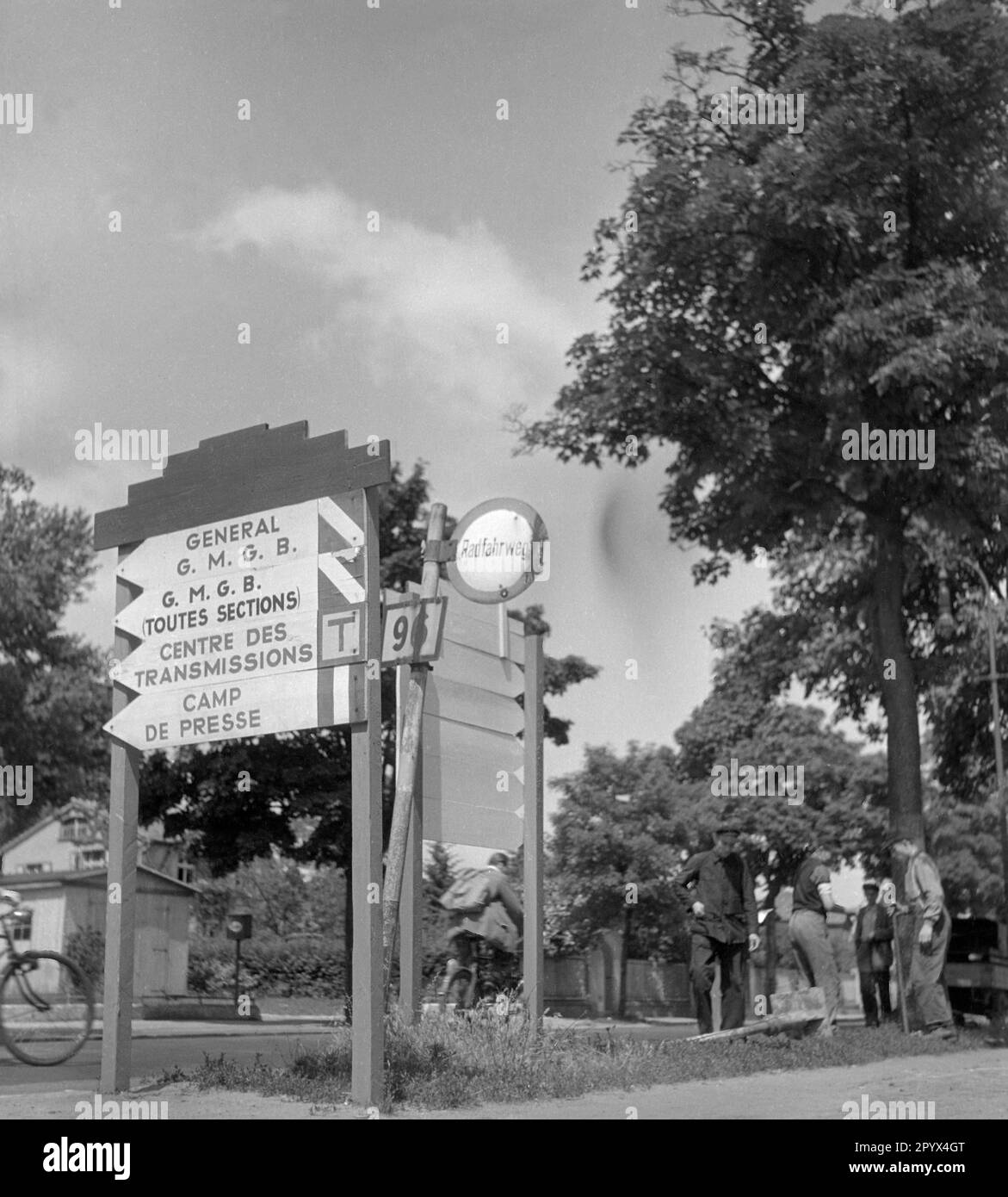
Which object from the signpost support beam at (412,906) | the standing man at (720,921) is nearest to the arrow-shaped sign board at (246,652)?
the signpost support beam at (412,906)

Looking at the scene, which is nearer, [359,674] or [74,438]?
[359,674]

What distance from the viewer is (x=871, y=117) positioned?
54.2 ft

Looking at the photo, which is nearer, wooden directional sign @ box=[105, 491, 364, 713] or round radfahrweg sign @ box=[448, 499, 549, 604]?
wooden directional sign @ box=[105, 491, 364, 713]

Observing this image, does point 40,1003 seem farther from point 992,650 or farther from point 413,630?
point 992,650

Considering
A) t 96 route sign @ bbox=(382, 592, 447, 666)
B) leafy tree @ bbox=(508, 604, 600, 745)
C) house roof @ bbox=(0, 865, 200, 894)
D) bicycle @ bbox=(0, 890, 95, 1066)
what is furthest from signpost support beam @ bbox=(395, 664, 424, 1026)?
house roof @ bbox=(0, 865, 200, 894)

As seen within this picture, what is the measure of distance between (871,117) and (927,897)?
26.9 feet

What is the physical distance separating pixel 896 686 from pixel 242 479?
10782mm

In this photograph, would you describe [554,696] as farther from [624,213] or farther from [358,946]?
[358,946]

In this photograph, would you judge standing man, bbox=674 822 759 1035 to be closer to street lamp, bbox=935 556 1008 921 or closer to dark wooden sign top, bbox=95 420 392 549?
dark wooden sign top, bbox=95 420 392 549

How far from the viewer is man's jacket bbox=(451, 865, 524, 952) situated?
1196 cm

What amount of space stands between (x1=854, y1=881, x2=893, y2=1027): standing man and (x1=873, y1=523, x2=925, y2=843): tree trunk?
1061 millimetres

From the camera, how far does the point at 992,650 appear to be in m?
27.5

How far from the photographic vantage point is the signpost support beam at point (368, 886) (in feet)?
25.1
